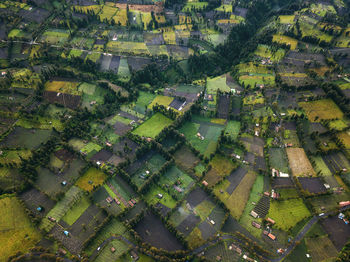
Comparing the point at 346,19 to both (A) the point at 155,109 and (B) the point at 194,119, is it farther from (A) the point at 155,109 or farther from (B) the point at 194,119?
(A) the point at 155,109

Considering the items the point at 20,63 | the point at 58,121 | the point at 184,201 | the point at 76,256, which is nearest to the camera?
the point at 76,256

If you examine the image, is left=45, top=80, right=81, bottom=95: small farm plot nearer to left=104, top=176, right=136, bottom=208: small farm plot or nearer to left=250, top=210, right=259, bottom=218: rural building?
left=104, top=176, right=136, bottom=208: small farm plot

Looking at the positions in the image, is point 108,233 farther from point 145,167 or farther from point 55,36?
point 55,36

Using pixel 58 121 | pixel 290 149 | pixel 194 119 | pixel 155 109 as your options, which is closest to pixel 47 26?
pixel 58 121

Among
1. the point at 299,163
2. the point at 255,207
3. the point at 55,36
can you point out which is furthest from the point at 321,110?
the point at 55,36

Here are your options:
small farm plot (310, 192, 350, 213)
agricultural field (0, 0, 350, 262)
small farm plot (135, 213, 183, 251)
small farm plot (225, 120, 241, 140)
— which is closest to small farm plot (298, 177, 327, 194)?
agricultural field (0, 0, 350, 262)
